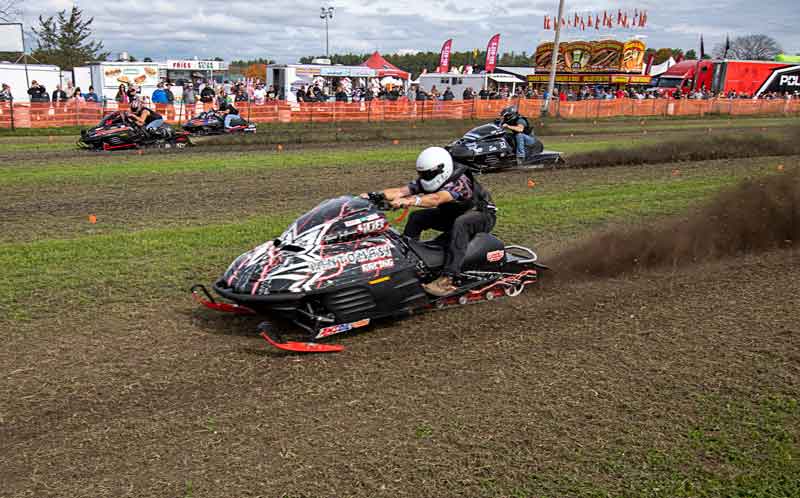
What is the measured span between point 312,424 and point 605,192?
38.4 ft

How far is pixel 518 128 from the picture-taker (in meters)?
18.3

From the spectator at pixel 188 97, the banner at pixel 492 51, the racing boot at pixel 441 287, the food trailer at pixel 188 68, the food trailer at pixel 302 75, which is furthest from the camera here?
the banner at pixel 492 51

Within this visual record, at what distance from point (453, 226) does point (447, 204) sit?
295mm

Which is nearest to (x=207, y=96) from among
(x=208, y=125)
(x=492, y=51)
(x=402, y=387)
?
(x=208, y=125)

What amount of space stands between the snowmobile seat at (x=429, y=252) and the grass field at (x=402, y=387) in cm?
68

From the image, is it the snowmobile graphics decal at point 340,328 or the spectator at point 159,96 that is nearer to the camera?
the snowmobile graphics decal at point 340,328

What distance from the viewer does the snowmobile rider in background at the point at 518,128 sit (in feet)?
59.8

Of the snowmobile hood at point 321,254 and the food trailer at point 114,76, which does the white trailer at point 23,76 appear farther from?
the snowmobile hood at point 321,254

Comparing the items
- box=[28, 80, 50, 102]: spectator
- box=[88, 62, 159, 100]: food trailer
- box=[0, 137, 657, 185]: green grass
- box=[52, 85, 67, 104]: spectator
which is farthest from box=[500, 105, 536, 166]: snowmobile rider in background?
box=[88, 62, 159, 100]: food trailer

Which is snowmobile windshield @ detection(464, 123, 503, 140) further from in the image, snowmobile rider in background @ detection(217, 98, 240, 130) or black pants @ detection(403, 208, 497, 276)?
snowmobile rider in background @ detection(217, 98, 240, 130)

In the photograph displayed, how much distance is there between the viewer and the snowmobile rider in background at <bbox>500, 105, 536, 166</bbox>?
18234 mm

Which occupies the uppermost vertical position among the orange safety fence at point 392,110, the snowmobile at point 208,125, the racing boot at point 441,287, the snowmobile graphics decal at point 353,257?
the orange safety fence at point 392,110

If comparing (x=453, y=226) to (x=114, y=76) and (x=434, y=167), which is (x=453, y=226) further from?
(x=114, y=76)

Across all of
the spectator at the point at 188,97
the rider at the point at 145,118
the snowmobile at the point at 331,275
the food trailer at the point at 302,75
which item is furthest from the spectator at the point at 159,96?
the snowmobile at the point at 331,275
